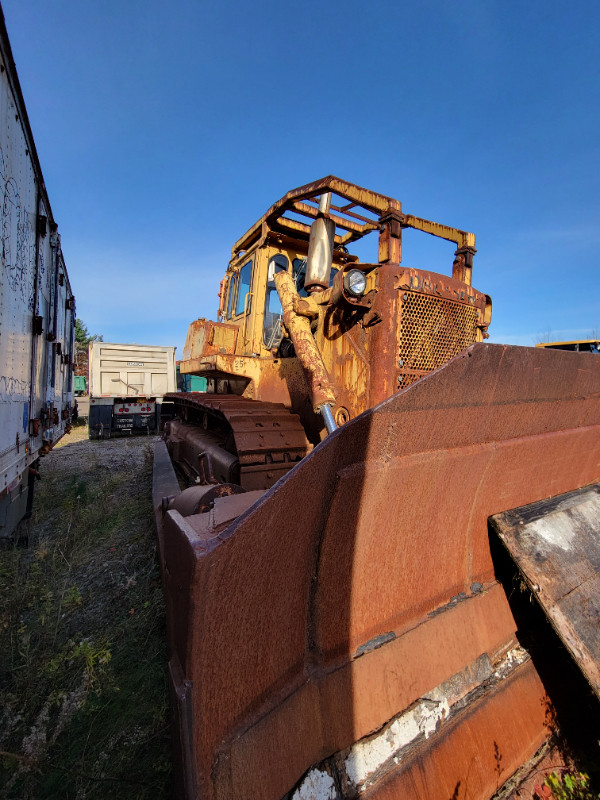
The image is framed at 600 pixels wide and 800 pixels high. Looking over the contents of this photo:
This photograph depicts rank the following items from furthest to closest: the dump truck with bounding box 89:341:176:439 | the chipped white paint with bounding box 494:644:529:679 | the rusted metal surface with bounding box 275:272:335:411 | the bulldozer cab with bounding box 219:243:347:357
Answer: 1. the dump truck with bounding box 89:341:176:439
2. the bulldozer cab with bounding box 219:243:347:357
3. the rusted metal surface with bounding box 275:272:335:411
4. the chipped white paint with bounding box 494:644:529:679

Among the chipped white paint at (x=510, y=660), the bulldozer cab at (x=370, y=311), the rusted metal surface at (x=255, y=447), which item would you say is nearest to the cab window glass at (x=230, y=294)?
the bulldozer cab at (x=370, y=311)

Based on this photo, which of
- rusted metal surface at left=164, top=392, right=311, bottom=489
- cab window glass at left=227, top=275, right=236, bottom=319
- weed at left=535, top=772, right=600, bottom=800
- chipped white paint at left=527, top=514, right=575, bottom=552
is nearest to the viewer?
weed at left=535, top=772, right=600, bottom=800

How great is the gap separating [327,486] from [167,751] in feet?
4.89

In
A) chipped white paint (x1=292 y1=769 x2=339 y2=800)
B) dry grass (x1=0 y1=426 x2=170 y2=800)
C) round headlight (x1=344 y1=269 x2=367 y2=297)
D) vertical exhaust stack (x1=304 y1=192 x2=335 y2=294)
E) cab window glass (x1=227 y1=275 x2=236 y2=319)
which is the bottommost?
dry grass (x1=0 y1=426 x2=170 y2=800)

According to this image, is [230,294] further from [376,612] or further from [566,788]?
[566,788]

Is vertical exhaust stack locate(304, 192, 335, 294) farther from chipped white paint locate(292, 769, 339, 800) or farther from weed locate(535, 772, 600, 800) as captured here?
weed locate(535, 772, 600, 800)

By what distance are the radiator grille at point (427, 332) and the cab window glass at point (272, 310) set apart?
2067 millimetres

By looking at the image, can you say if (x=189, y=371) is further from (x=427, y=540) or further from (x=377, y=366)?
(x=427, y=540)

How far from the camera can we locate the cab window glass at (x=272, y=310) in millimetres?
4535

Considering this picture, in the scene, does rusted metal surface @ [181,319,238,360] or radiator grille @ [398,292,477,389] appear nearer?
radiator grille @ [398,292,477,389]

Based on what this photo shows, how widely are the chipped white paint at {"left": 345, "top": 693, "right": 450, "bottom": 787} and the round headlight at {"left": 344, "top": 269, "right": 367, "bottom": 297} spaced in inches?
86.7

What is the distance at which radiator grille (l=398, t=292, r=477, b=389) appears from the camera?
2664mm

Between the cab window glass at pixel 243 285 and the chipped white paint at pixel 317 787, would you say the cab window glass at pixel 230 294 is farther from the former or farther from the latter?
the chipped white paint at pixel 317 787

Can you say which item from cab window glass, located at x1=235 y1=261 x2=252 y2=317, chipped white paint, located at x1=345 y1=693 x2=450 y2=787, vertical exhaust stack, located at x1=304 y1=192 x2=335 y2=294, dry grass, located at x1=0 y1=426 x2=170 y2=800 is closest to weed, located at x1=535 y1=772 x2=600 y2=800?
chipped white paint, located at x1=345 y1=693 x2=450 y2=787
